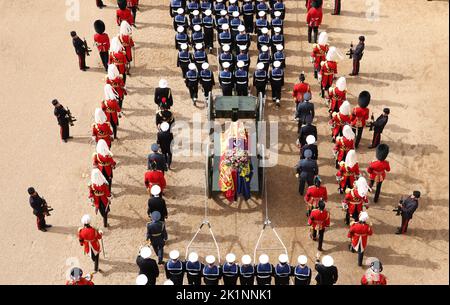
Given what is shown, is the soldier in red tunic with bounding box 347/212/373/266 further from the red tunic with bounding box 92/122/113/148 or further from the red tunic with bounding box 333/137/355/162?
the red tunic with bounding box 92/122/113/148

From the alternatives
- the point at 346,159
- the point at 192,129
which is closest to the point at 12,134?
the point at 192,129

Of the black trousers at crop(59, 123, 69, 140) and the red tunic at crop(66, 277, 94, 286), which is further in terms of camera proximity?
the black trousers at crop(59, 123, 69, 140)

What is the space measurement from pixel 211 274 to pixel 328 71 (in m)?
7.04

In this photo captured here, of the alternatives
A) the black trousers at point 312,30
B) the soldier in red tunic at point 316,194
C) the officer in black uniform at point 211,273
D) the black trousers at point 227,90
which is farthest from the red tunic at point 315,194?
the black trousers at point 312,30

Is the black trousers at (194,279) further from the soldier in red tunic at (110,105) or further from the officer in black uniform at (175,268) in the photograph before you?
the soldier in red tunic at (110,105)

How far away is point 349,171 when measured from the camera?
1495 cm

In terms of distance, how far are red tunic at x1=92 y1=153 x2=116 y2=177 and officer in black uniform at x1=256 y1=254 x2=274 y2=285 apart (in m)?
4.34

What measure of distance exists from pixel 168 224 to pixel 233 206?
5.20 ft

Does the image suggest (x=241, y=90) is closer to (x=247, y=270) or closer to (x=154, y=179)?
(x=154, y=179)

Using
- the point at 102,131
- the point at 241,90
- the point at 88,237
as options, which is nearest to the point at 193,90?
the point at 241,90

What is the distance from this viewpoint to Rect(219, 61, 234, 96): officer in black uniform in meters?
17.2

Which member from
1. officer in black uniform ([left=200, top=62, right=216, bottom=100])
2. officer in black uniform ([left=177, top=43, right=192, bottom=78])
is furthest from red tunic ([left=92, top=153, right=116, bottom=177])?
officer in black uniform ([left=177, top=43, right=192, bottom=78])

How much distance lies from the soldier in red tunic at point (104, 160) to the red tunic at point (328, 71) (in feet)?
20.1

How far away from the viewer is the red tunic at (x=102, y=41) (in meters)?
18.8
